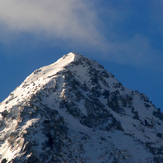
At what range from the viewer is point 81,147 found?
136m

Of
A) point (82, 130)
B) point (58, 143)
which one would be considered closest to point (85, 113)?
point (82, 130)

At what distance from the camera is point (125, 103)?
179 metres

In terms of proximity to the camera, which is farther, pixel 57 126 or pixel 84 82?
pixel 84 82

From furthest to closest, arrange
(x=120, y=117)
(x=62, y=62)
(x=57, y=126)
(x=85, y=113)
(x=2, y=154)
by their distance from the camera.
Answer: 1. (x=62, y=62)
2. (x=120, y=117)
3. (x=85, y=113)
4. (x=57, y=126)
5. (x=2, y=154)

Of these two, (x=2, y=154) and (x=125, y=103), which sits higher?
(x=125, y=103)

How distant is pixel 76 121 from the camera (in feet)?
487

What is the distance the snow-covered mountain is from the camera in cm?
13150

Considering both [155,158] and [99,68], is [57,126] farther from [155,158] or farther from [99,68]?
[99,68]

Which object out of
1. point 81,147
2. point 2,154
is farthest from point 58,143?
point 2,154

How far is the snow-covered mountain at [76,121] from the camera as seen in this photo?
132m

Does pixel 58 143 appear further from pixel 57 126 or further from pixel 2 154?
pixel 2 154

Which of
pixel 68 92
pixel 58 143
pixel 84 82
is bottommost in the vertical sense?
pixel 58 143

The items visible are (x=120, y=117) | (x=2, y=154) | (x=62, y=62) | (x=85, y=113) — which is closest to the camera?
(x=2, y=154)

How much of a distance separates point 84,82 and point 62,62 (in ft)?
80.3
